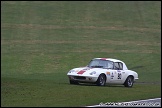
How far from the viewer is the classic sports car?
23109mm

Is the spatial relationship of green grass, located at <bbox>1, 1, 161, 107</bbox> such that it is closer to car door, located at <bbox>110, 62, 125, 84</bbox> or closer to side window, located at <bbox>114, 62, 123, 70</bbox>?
car door, located at <bbox>110, 62, 125, 84</bbox>

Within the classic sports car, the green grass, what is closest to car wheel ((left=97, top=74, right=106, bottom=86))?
the classic sports car

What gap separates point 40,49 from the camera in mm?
40781

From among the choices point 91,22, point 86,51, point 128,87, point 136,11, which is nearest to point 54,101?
point 128,87

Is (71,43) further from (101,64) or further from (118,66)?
(101,64)

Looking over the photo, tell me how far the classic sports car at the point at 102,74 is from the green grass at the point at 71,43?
506 mm

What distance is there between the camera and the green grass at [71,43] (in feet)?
68.3

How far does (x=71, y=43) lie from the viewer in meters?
43.0

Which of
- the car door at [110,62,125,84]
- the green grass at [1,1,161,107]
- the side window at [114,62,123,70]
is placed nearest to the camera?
the green grass at [1,1,161,107]

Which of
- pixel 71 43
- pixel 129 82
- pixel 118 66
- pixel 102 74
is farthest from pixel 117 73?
pixel 71 43

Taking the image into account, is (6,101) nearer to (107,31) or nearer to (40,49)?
(40,49)

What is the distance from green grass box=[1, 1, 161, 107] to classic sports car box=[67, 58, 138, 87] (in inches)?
19.9

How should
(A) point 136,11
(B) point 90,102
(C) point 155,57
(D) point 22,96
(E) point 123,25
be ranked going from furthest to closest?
1. (A) point 136,11
2. (E) point 123,25
3. (C) point 155,57
4. (D) point 22,96
5. (B) point 90,102

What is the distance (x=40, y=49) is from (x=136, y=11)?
18.1m
